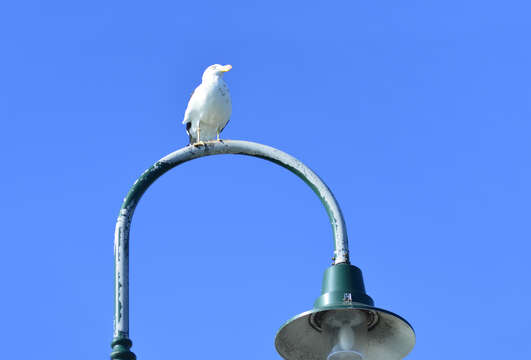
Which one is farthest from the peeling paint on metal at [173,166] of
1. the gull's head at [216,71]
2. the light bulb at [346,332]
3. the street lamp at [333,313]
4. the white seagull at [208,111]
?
the gull's head at [216,71]

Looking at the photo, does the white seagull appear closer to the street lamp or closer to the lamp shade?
the street lamp

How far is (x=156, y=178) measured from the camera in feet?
23.6

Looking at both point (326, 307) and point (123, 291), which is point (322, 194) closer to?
point (326, 307)

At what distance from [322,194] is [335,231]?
0.93 feet

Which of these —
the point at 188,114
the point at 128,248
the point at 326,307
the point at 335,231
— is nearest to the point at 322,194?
the point at 335,231

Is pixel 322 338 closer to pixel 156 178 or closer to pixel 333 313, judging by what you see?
pixel 333 313

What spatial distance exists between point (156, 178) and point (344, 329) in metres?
1.65

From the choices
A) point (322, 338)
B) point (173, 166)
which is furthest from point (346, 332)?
point (173, 166)

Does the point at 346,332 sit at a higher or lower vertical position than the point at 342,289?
lower

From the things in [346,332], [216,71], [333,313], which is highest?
[216,71]

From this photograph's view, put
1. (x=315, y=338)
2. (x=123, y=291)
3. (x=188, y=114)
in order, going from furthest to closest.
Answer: (x=188, y=114) < (x=315, y=338) < (x=123, y=291)

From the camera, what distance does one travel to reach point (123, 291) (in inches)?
259

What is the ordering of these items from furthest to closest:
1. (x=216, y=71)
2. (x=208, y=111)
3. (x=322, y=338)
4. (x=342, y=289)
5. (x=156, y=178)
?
(x=216, y=71)
(x=208, y=111)
(x=156, y=178)
(x=322, y=338)
(x=342, y=289)

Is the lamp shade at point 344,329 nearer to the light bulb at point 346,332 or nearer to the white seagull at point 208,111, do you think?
the light bulb at point 346,332
